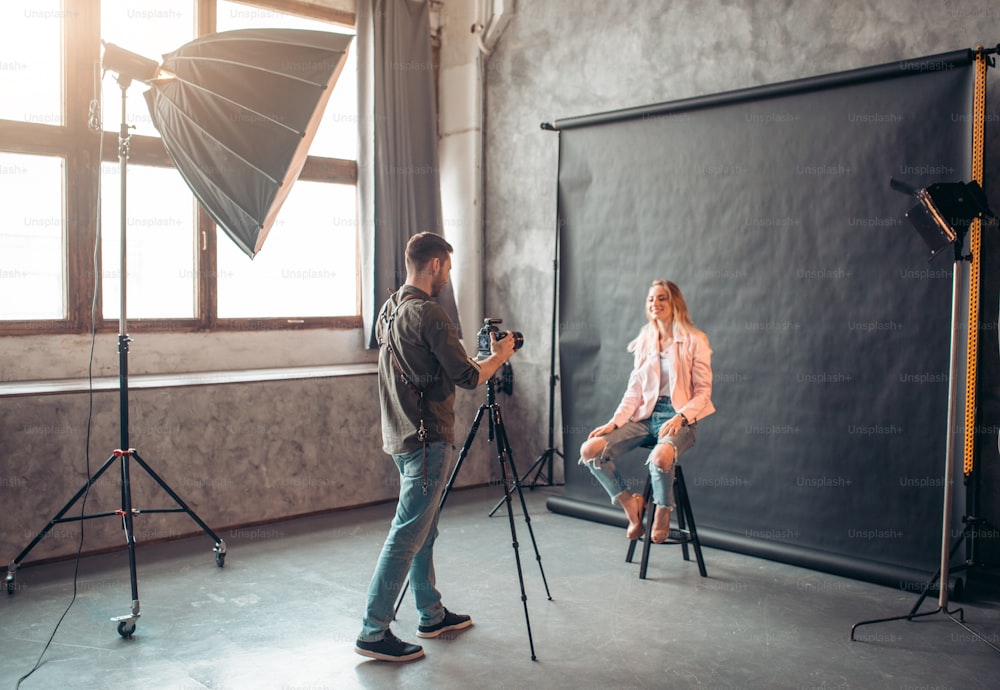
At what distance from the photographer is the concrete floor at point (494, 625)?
305 cm

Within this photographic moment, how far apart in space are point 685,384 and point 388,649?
6.28 ft

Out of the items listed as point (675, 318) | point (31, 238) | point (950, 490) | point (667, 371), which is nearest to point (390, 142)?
point (31, 238)

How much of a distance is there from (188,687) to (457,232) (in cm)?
409

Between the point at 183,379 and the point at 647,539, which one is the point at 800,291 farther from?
the point at 183,379

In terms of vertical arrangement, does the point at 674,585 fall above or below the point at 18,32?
below

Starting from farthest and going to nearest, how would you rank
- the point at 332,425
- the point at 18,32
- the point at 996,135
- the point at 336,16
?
the point at 336,16, the point at 332,425, the point at 18,32, the point at 996,135

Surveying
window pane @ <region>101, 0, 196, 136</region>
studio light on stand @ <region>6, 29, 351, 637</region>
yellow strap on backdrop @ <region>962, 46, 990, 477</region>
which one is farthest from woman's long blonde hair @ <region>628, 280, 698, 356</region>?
window pane @ <region>101, 0, 196, 136</region>

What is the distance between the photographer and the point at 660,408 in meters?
4.38

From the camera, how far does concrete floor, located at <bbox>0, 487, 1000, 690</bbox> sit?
10.0 feet

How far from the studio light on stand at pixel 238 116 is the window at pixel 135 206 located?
87cm

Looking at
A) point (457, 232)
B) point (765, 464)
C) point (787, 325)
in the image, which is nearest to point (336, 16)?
point (457, 232)

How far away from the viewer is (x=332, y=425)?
5.35 meters

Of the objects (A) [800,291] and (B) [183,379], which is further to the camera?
(B) [183,379]

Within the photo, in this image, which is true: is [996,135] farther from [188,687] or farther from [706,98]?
[188,687]
